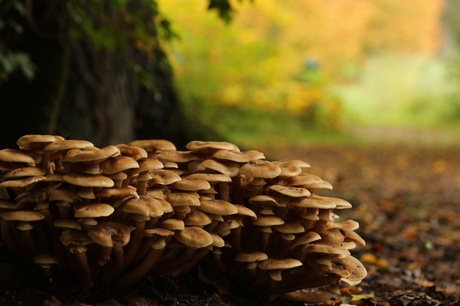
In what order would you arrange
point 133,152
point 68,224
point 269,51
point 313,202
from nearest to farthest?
1. point 68,224
2. point 133,152
3. point 313,202
4. point 269,51

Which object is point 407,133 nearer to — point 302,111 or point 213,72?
point 302,111

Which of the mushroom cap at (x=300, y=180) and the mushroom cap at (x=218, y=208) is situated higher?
the mushroom cap at (x=300, y=180)

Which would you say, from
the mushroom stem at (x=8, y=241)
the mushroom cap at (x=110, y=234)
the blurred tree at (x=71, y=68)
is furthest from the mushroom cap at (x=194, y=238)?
the blurred tree at (x=71, y=68)

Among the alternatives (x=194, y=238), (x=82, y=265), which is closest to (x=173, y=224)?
(x=194, y=238)

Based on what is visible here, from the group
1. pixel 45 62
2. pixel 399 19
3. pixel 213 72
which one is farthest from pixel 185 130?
pixel 399 19

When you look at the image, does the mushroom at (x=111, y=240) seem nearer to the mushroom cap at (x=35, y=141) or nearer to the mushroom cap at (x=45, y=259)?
A: the mushroom cap at (x=45, y=259)

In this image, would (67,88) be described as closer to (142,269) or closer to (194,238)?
(142,269)
